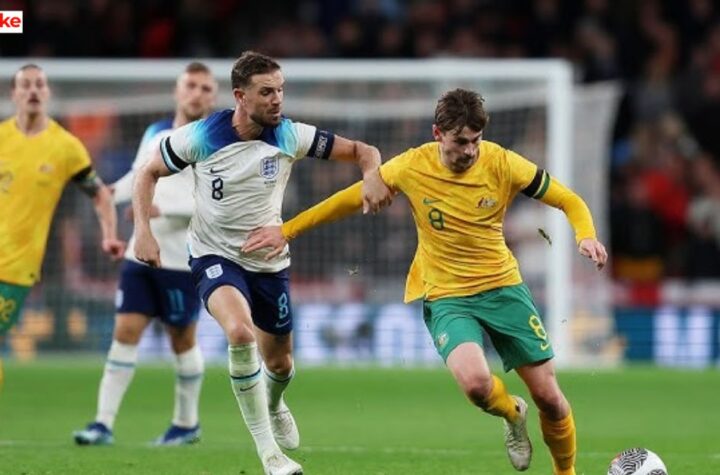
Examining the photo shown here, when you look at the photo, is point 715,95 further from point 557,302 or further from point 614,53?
point 557,302

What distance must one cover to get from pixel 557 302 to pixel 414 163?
Result: 914 cm

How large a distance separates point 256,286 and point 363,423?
13.2ft

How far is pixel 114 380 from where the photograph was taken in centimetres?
1225

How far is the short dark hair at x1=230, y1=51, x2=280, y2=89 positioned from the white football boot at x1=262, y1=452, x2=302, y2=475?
2053 mm

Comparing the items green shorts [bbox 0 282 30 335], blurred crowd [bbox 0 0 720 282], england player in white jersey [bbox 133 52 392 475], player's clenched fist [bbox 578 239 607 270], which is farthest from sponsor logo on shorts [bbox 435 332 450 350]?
blurred crowd [bbox 0 0 720 282]

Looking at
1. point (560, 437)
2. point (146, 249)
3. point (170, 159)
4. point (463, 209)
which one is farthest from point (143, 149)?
point (560, 437)

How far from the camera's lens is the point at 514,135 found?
18.6m

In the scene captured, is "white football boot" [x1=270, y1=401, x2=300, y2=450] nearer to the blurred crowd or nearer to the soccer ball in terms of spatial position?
the soccer ball

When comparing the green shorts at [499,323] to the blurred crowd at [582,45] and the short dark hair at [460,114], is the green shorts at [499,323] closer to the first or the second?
the short dark hair at [460,114]

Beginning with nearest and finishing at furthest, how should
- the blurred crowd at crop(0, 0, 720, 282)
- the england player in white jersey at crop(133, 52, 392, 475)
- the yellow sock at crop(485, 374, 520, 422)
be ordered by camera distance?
the yellow sock at crop(485, 374, 520, 422) → the england player in white jersey at crop(133, 52, 392, 475) → the blurred crowd at crop(0, 0, 720, 282)

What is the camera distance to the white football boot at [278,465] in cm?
914

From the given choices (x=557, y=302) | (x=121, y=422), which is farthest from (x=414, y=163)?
(x=557, y=302)

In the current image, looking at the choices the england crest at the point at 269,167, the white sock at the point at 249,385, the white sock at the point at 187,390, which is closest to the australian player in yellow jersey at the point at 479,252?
the england crest at the point at 269,167

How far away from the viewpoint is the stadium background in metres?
18.7
